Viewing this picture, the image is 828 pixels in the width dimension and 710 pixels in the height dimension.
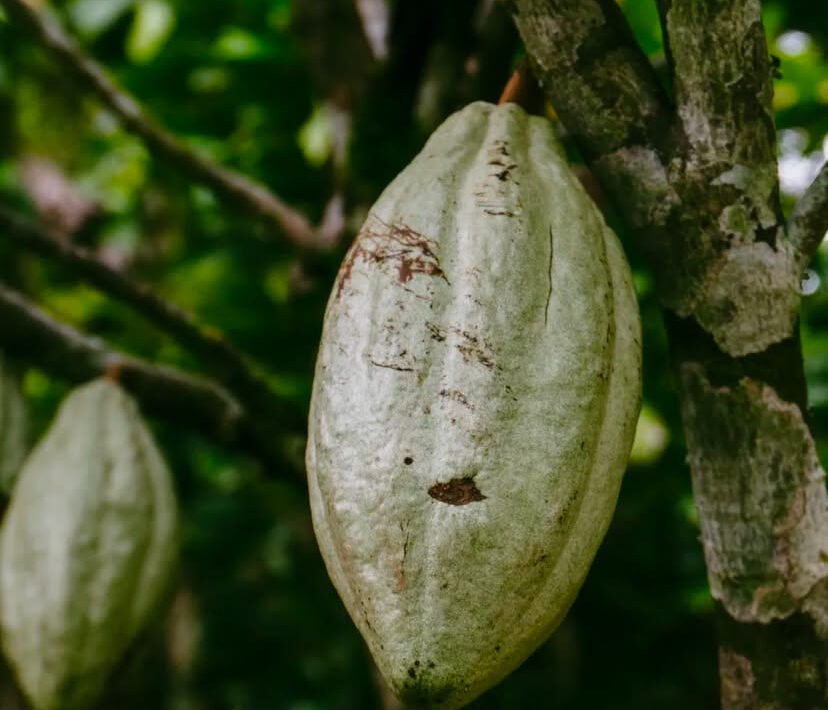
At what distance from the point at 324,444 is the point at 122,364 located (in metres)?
0.79

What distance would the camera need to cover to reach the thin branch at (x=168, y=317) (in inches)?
57.2

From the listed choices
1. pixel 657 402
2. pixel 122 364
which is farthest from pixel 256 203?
pixel 657 402

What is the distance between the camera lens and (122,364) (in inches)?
54.8

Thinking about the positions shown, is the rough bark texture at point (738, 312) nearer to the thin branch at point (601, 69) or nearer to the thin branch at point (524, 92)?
the thin branch at point (601, 69)

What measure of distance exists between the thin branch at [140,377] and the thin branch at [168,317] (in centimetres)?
3

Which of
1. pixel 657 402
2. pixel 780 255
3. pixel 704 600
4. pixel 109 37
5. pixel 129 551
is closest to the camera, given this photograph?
pixel 780 255

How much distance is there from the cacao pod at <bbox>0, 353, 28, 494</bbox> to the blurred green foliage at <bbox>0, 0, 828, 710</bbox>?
1.00ft

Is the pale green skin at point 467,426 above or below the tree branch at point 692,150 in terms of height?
below

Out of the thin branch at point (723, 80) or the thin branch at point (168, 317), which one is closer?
the thin branch at point (723, 80)

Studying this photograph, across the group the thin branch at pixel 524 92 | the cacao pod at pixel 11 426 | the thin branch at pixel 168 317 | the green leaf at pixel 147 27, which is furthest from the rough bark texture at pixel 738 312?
the green leaf at pixel 147 27

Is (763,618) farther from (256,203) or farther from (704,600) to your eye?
(256,203)

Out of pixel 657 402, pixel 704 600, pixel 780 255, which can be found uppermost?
pixel 780 255

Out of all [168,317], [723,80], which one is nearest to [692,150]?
[723,80]

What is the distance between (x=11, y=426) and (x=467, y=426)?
37.6 inches
